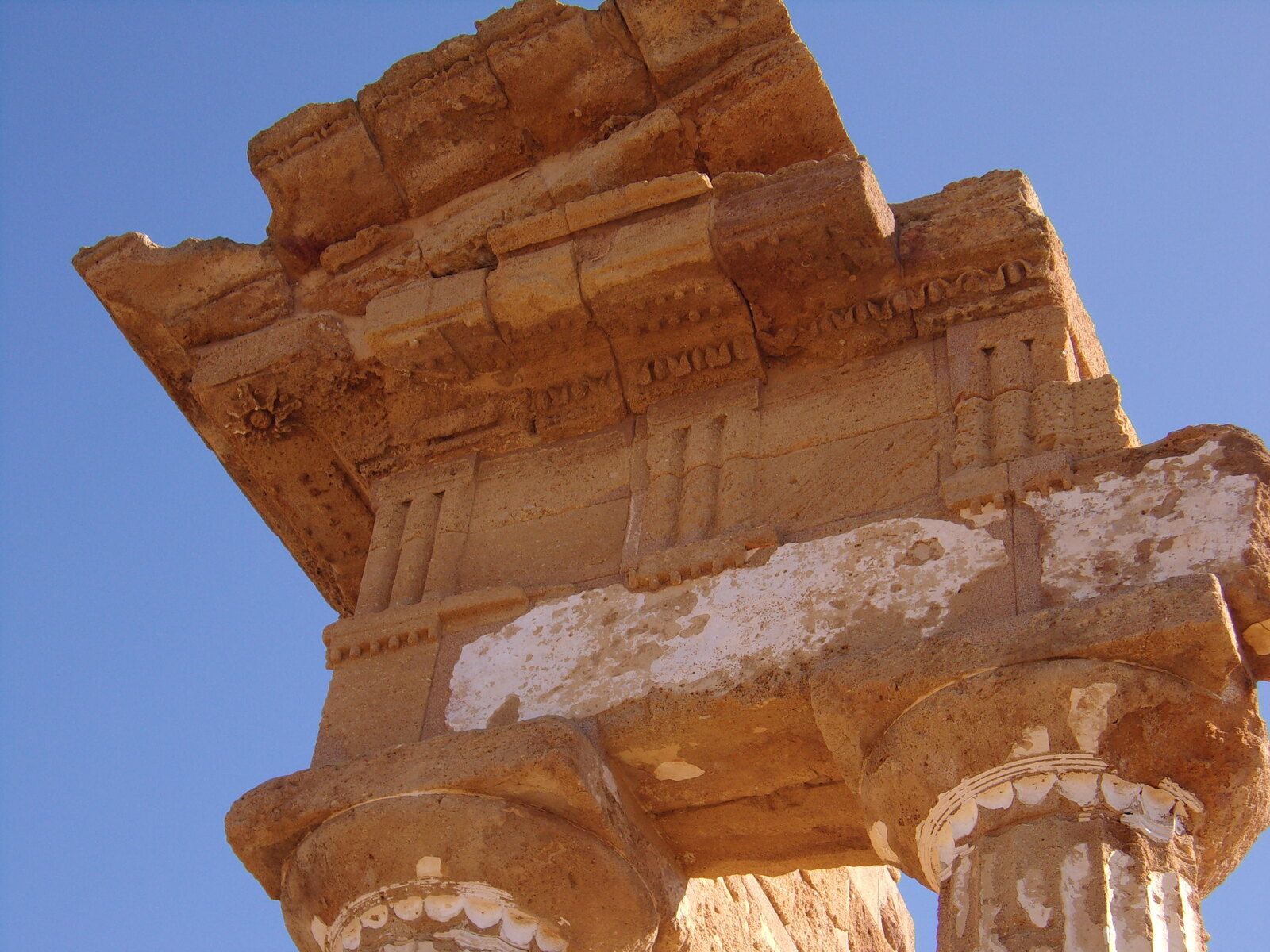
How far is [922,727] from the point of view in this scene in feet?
15.4

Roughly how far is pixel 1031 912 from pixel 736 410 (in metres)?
2.53

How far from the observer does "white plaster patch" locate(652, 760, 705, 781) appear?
5266 millimetres

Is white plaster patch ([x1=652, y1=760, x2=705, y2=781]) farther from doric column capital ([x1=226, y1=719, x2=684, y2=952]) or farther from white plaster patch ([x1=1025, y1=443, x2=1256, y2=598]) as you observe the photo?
white plaster patch ([x1=1025, y1=443, x2=1256, y2=598])

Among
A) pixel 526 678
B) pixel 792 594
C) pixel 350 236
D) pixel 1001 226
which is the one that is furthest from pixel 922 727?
pixel 350 236

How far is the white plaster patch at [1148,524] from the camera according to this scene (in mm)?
4828

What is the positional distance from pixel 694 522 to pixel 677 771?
0.93 m

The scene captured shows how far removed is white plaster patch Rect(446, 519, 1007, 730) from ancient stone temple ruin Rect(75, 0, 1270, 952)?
0.05 feet

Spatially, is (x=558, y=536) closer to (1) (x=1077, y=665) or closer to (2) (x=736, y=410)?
(2) (x=736, y=410)

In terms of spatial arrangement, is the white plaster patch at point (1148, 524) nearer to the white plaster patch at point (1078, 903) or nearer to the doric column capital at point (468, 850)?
the white plaster patch at point (1078, 903)

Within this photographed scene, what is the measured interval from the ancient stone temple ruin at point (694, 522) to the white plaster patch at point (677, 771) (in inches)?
0.8

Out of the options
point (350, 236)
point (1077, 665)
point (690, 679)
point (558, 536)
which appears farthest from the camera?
point (350, 236)

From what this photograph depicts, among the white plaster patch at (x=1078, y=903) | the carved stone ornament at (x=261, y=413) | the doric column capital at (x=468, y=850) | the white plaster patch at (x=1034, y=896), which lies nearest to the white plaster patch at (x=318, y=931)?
the doric column capital at (x=468, y=850)

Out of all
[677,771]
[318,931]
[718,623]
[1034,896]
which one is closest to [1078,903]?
[1034,896]

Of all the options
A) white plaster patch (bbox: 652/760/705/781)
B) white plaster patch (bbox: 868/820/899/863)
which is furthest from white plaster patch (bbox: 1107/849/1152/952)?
white plaster patch (bbox: 652/760/705/781)
